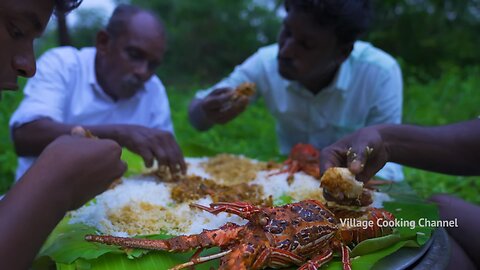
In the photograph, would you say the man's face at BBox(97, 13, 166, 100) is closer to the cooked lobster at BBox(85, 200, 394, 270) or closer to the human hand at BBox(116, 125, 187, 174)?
the human hand at BBox(116, 125, 187, 174)

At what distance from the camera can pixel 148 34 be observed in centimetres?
322

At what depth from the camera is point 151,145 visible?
7.99ft

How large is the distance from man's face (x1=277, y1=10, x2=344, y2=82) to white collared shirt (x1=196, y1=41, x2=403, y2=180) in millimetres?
288

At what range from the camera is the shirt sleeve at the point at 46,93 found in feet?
8.57

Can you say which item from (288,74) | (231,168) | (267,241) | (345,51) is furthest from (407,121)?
(267,241)

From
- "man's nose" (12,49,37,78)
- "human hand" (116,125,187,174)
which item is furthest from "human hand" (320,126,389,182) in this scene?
"man's nose" (12,49,37,78)

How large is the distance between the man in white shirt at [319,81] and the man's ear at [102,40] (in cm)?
77

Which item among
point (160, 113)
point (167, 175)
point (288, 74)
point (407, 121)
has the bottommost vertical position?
point (407, 121)

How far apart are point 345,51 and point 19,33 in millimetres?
2312

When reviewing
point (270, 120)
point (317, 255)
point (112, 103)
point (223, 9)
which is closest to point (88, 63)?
point (112, 103)

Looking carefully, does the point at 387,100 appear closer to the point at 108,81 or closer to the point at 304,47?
the point at 304,47

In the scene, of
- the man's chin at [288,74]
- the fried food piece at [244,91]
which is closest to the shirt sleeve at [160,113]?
the fried food piece at [244,91]

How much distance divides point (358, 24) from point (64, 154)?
7.43 feet

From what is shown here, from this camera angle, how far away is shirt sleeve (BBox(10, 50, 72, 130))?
8.57 feet
